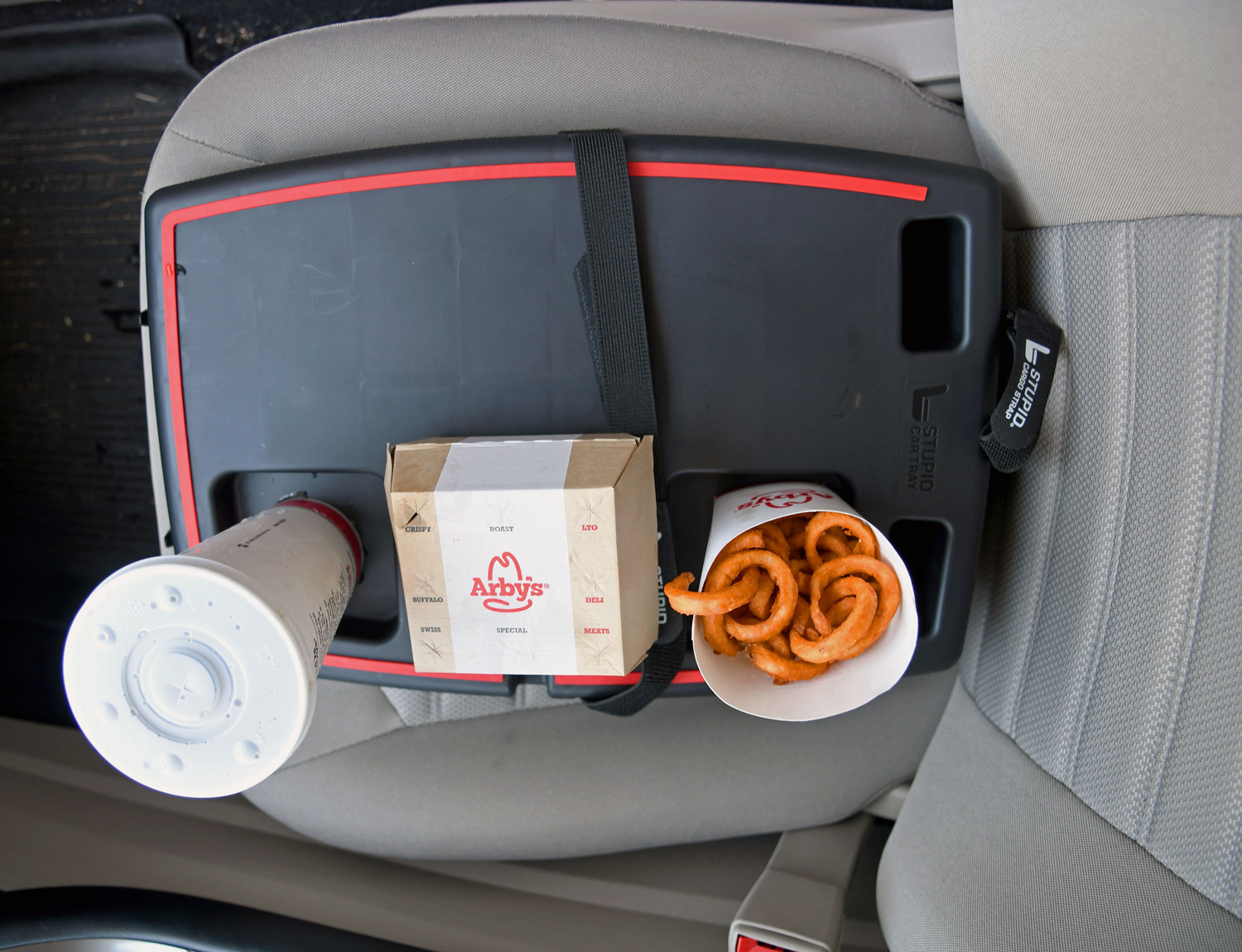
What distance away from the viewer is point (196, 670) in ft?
1.88

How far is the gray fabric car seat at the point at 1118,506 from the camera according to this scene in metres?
0.68

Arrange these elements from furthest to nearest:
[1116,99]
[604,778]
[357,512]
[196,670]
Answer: [604,778] → [357,512] → [1116,99] → [196,670]

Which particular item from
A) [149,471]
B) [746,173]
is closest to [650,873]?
[746,173]

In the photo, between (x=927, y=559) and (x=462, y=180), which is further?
(x=927, y=559)

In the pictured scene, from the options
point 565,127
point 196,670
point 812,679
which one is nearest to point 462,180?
point 565,127

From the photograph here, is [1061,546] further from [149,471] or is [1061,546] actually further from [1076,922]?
[149,471]

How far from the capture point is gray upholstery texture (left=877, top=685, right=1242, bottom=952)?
0.69m

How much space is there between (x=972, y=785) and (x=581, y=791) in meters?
0.46

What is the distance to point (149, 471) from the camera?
141 cm

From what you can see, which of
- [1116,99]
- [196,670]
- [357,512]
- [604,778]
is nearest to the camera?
[196,670]

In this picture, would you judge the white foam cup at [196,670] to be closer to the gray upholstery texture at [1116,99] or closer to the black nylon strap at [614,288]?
the black nylon strap at [614,288]

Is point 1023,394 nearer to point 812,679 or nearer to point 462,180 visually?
point 812,679

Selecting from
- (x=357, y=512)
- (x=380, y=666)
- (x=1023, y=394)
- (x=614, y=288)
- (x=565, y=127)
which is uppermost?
(x=565, y=127)

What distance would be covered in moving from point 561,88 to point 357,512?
1.70ft
